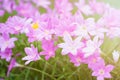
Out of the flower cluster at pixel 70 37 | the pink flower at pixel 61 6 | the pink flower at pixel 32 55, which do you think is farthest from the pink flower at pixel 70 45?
the pink flower at pixel 61 6

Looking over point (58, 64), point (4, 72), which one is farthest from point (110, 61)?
point (4, 72)

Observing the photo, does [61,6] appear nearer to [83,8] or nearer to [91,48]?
[83,8]

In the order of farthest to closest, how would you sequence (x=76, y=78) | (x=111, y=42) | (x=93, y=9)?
(x=93, y=9) → (x=111, y=42) → (x=76, y=78)

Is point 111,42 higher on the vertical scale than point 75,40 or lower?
higher

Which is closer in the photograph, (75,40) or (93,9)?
(75,40)

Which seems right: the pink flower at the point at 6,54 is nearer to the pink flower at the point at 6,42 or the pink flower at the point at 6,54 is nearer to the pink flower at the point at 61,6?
the pink flower at the point at 6,42

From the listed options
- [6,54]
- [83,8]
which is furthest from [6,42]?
[83,8]

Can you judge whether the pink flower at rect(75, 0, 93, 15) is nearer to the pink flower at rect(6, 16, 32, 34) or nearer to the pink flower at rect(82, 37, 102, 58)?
the pink flower at rect(6, 16, 32, 34)

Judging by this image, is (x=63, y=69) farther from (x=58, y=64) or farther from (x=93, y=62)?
(x=93, y=62)
